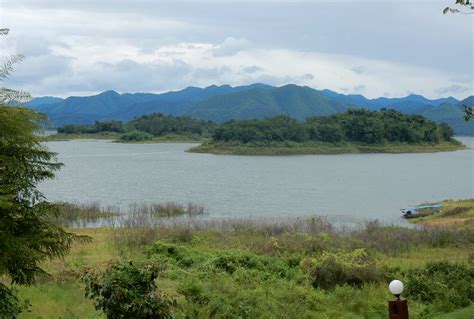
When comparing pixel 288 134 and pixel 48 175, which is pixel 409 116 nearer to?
pixel 288 134

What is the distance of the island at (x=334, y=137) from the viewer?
368 ft

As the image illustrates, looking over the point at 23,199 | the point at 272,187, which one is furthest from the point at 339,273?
the point at 272,187

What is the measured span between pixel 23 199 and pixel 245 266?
10.4m

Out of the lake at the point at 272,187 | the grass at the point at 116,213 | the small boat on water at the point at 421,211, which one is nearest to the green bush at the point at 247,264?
the grass at the point at 116,213

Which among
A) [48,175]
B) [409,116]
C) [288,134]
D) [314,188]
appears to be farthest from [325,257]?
[409,116]

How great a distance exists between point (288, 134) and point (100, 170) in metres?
54.0

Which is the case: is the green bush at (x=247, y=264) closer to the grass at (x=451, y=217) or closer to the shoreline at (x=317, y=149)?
the grass at (x=451, y=217)

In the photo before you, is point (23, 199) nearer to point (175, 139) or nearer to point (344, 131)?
point (344, 131)

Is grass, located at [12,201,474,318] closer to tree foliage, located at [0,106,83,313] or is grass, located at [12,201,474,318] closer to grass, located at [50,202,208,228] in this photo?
tree foliage, located at [0,106,83,313]

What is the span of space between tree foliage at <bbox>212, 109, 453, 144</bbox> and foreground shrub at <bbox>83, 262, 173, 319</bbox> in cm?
10621

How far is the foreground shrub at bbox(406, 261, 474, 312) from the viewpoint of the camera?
11.8 m

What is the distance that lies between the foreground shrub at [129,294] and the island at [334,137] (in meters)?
100.0

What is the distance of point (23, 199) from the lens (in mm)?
6410

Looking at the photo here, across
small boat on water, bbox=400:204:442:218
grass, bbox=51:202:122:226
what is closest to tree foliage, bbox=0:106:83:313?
grass, bbox=51:202:122:226
